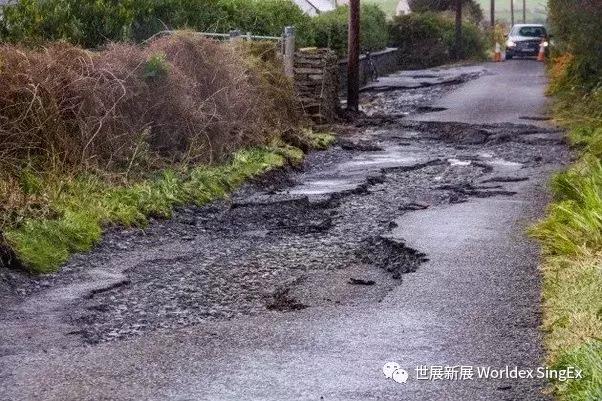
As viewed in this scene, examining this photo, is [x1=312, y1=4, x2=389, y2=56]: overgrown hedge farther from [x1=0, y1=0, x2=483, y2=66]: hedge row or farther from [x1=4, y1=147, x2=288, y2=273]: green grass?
[x1=4, y1=147, x2=288, y2=273]: green grass

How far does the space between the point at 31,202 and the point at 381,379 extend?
577 centimetres

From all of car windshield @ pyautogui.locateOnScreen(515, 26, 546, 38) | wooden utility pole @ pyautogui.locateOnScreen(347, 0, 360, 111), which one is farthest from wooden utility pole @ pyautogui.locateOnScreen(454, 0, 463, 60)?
wooden utility pole @ pyautogui.locateOnScreen(347, 0, 360, 111)

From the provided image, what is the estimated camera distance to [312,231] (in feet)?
40.3

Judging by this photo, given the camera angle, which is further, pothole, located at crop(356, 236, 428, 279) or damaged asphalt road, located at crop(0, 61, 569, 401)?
pothole, located at crop(356, 236, 428, 279)

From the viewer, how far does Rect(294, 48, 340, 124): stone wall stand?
22.5 m

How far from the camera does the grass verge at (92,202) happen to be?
10.6 metres

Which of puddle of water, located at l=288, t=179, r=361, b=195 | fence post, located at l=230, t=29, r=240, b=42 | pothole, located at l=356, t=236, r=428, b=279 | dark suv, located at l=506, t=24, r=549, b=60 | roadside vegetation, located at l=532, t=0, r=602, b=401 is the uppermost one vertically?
fence post, located at l=230, t=29, r=240, b=42

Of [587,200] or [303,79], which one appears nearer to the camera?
[587,200]

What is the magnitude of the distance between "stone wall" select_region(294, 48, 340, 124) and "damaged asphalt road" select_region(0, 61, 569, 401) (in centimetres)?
640

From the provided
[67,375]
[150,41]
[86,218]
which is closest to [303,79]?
[150,41]

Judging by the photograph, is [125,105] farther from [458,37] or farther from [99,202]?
[458,37]

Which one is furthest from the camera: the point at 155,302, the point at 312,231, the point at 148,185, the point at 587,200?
the point at 148,185

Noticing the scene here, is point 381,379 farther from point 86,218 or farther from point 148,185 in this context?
point 148,185

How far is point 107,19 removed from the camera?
20.5m
